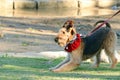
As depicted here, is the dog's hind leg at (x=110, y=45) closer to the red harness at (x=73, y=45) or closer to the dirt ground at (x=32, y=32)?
the red harness at (x=73, y=45)

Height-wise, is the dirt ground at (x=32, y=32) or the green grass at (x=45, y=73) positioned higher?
the green grass at (x=45, y=73)

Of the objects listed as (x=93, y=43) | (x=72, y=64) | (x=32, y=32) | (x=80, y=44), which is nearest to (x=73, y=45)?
(x=80, y=44)

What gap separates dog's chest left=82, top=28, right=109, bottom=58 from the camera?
28.1 ft

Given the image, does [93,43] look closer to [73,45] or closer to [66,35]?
[73,45]

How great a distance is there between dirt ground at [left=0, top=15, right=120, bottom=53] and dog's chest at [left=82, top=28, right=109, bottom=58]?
6977mm

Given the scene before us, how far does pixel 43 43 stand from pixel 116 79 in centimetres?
1124

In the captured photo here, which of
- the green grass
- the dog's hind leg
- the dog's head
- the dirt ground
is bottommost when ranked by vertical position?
the dirt ground

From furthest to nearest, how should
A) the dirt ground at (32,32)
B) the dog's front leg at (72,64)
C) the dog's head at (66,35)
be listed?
the dirt ground at (32,32) → the dog's front leg at (72,64) → the dog's head at (66,35)

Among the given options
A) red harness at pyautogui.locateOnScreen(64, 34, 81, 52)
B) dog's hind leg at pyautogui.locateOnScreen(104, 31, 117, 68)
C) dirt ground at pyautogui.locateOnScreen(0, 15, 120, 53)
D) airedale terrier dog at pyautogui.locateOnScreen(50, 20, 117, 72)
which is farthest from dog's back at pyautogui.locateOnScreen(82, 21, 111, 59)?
dirt ground at pyautogui.locateOnScreen(0, 15, 120, 53)

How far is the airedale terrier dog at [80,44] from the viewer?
8.26 m

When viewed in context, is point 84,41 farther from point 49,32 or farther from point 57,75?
point 49,32

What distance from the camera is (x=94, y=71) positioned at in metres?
8.32

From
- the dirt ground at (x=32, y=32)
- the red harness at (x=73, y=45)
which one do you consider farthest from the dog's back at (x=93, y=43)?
the dirt ground at (x=32, y=32)

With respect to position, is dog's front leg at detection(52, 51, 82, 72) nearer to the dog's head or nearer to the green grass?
the green grass
